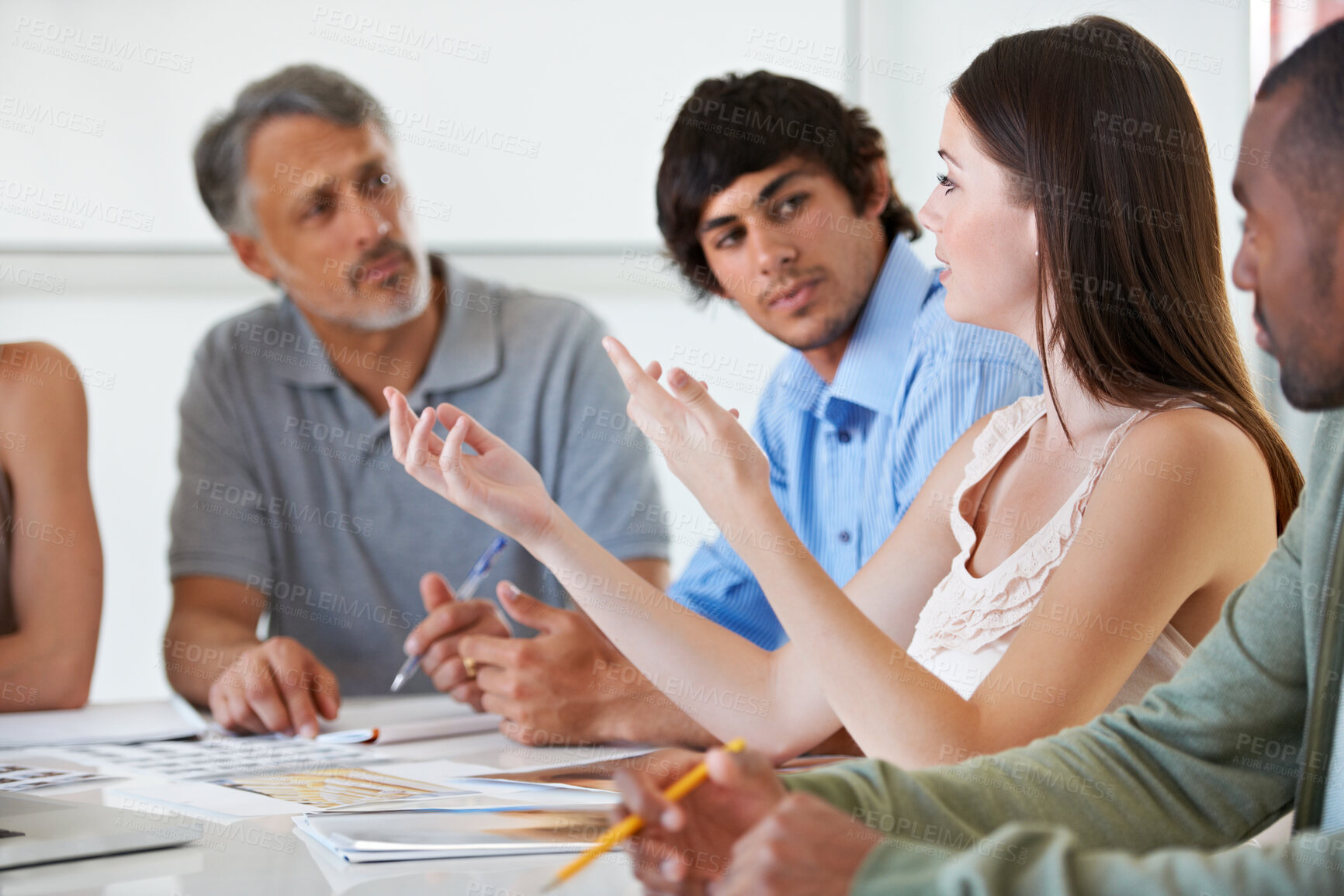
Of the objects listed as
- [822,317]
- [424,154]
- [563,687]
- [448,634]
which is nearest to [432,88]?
[424,154]

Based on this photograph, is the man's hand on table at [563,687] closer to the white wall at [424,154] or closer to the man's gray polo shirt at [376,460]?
the man's gray polo shirt at [376,460]

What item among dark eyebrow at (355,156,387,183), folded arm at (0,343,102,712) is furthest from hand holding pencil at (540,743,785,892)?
dark eyebrow at (355,156,387,183)

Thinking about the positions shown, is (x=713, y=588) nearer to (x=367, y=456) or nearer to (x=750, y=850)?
(x=367, y=456)

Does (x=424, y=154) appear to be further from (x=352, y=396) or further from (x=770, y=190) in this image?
(x=770, y=190)

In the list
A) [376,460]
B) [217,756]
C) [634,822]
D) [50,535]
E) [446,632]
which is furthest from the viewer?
[376,460]

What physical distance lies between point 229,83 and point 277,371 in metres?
1.06

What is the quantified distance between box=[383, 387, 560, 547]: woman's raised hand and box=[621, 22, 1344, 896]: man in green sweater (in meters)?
0.52

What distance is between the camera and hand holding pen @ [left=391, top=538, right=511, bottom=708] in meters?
1.30

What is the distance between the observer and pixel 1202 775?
2.26 feet

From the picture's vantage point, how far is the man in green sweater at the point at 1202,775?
466 millimetres

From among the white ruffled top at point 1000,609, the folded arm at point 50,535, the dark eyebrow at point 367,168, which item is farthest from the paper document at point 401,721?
the dark eyebrow at point 367,168

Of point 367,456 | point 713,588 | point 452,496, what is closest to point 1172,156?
point 452,496

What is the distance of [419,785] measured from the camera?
0.93 meters

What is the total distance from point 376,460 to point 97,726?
748mm
